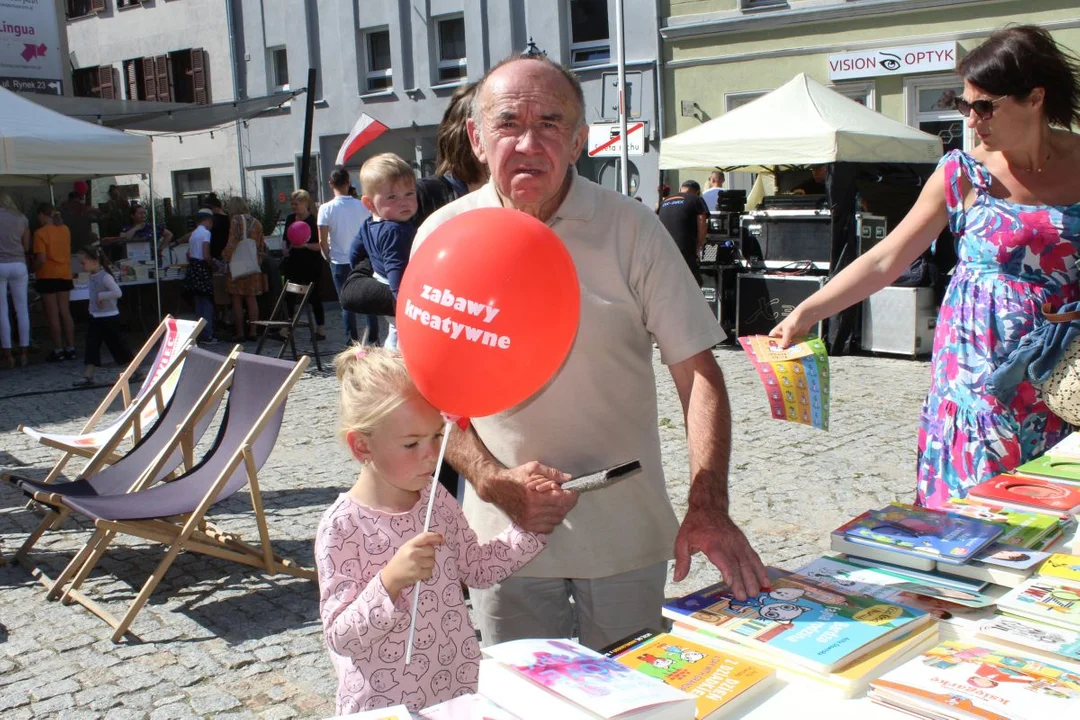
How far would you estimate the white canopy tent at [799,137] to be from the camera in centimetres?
1086

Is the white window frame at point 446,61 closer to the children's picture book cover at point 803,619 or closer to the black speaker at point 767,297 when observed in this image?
the black speaker at point 767,297

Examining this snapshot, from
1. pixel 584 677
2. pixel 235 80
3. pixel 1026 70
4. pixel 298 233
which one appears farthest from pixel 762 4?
pixel 584 677

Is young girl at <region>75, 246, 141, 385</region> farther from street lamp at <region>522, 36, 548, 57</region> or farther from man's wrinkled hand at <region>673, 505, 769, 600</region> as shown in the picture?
man's wrinkled hand at <region>673, 505, 769, 600</region>

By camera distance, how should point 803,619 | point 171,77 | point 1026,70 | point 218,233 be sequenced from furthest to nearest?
point 171,77, point 218,233, point 1026,70, point 803,619

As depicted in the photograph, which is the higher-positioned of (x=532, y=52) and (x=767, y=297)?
(x=532, y=52)

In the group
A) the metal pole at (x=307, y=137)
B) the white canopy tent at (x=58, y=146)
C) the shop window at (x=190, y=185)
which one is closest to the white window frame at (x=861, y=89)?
the metal pole at (x=307, y=137)

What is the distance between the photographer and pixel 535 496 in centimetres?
197

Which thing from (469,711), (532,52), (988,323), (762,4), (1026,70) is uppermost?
(762,4)

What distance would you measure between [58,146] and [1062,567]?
10.6 meters

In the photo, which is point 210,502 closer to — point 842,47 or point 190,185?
point 842,47

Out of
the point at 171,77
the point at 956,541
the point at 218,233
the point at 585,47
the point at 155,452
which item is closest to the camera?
the point at 956,541

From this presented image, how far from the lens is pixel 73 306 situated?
1441 centimetres

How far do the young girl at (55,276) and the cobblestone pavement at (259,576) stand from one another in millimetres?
3841

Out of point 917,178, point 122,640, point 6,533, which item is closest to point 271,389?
point 122,640
